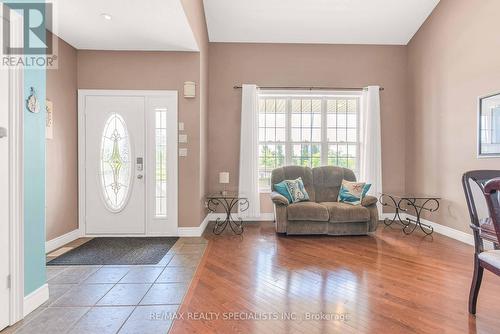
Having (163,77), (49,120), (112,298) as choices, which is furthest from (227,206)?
(49,120)

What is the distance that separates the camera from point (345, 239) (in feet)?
12.9

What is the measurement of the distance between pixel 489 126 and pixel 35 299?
16.3 feet

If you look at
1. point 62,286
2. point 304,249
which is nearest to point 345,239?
point 304,249

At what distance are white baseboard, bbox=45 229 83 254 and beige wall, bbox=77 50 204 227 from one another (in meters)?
1.47

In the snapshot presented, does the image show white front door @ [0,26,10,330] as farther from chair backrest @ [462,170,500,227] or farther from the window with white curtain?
the window with white curtain

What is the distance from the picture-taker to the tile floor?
72.7 inches

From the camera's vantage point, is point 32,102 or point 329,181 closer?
→ point 32,102

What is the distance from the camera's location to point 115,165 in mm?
3982

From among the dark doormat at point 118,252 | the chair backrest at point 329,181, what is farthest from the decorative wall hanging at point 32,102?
the chair backrest at point 329,181

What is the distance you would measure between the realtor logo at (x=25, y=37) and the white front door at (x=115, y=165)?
1704 mm

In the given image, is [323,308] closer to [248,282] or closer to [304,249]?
[248,282]

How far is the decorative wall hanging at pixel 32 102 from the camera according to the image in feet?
6.55

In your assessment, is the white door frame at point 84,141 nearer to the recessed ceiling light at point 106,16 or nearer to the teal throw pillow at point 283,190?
the recessed ceiling light at point 106,16

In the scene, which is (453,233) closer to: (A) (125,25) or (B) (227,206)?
(B) (227,206)
